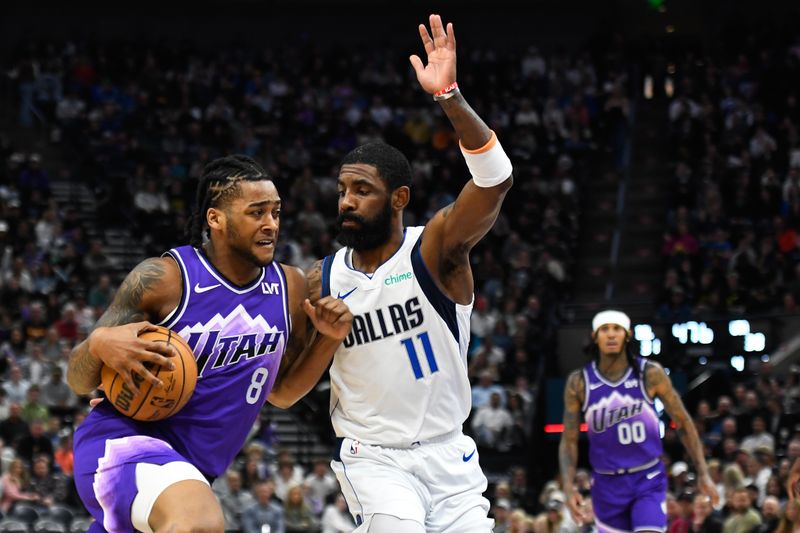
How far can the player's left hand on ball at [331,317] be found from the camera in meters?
6.11

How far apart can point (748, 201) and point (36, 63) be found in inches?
523

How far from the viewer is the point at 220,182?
244 inches

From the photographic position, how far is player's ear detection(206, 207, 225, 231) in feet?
20.1

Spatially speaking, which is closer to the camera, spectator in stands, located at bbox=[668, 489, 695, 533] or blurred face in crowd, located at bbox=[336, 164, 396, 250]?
blurred face in crowd, located at bbox=[336, 164, 396, 250]

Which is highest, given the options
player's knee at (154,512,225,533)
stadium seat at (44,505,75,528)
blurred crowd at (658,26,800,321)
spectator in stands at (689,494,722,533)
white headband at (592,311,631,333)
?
blurred crowd at (658,26,800,321)

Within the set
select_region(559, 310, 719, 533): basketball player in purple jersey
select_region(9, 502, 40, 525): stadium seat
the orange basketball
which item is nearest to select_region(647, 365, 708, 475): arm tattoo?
select_region(559, 310, 719, 533): basketball player in purple jersey

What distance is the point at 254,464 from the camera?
14883mm

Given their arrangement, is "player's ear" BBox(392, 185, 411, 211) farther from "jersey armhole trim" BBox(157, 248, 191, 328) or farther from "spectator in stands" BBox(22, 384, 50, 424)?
"spectator in stands" BBox(22, 384, 50, 424)

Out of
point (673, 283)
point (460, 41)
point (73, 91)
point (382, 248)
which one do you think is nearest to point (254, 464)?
point (673, 283)

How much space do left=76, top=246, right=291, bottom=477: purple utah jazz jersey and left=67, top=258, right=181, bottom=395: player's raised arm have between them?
75 millimetres

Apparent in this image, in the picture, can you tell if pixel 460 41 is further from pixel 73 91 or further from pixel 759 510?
pixel 759 510

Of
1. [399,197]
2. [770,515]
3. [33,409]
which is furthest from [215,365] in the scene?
[33,409]

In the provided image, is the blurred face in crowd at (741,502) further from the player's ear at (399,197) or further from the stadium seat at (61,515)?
the player's ear at (399,197)

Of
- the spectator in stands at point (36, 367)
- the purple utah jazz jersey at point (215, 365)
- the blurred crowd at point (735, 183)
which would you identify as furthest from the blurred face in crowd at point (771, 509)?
the spectator in stands at point (36, 367)
